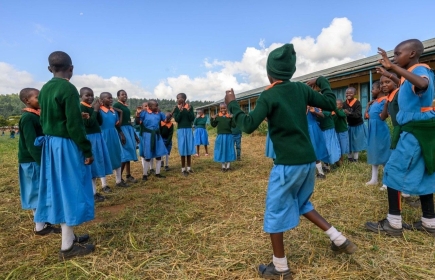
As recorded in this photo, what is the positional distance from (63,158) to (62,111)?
1.41 feet

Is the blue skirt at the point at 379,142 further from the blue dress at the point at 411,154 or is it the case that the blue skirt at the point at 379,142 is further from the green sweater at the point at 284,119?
the green sweater at the point at 284,119

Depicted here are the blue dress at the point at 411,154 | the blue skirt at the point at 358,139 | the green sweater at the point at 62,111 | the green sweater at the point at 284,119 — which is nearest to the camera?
the green sweater at the point at 284,119

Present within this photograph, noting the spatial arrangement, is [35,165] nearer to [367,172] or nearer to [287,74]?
[287,74]

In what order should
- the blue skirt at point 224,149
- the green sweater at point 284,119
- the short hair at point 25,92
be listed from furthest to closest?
the blue skirt at point 224,149
the short hair at point 25,92
the green sweater at point 284,119

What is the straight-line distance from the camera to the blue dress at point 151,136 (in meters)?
6.02

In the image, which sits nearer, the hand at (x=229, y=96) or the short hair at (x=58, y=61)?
the hand at (x=229, y=96)

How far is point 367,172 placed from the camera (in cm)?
562

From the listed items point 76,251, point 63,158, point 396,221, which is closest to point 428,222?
point 396,221

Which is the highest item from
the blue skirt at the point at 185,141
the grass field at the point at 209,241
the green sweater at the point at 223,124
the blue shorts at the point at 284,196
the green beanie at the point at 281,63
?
the green beanie at the point at 281,63

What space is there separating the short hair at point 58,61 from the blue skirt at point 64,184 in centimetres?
66

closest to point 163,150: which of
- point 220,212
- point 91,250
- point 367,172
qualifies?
point 220,212

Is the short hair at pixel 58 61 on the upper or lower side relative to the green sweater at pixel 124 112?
upper

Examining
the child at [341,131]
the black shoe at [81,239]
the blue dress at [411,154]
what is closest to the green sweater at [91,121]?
the black shoe at [81,239]

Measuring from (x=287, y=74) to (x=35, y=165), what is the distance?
3.02 m
